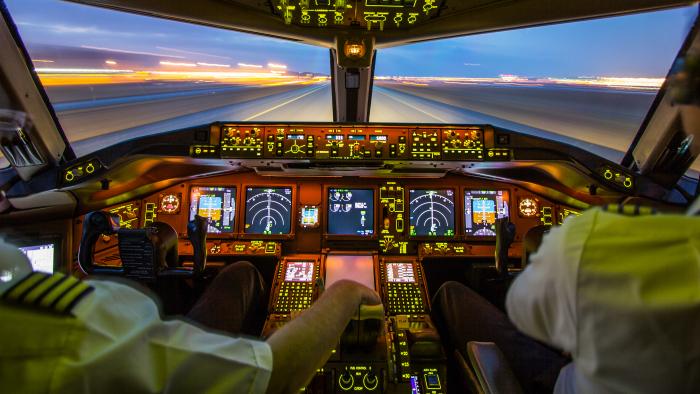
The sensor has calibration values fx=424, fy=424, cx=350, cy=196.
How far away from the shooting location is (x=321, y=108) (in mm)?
4512

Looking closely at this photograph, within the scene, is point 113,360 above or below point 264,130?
below

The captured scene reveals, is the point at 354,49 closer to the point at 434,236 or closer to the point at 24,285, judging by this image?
the point at 434,236

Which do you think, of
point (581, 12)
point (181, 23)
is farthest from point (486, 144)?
point (181, 23)

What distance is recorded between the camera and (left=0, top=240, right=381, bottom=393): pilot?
1.57 feet

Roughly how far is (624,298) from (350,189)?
2.82 meters

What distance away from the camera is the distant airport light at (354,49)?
302cm

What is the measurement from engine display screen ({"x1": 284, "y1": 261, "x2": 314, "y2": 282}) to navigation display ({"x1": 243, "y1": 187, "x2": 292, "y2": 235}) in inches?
11.7

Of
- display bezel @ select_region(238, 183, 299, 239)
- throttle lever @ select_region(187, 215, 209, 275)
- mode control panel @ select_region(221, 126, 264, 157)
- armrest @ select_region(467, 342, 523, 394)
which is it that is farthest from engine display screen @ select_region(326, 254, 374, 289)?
armrest @ select_region(467, 342, 523, 394)

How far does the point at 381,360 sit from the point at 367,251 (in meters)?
1.14

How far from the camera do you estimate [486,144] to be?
9.71ft

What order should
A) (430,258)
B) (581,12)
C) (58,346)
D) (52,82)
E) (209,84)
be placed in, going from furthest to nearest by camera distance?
(209,84), (430,258), (52,82), (581,12), (58,346)

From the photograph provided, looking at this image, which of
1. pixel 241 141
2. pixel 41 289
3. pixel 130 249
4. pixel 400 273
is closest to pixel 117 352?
pixel 41 289

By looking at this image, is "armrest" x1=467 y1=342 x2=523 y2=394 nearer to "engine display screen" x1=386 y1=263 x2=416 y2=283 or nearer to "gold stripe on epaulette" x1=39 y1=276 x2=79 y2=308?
"engine display screen" x1=386 y1=263 x2=416 y2=283

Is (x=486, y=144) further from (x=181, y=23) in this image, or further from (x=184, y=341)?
(x=184, y=341)
